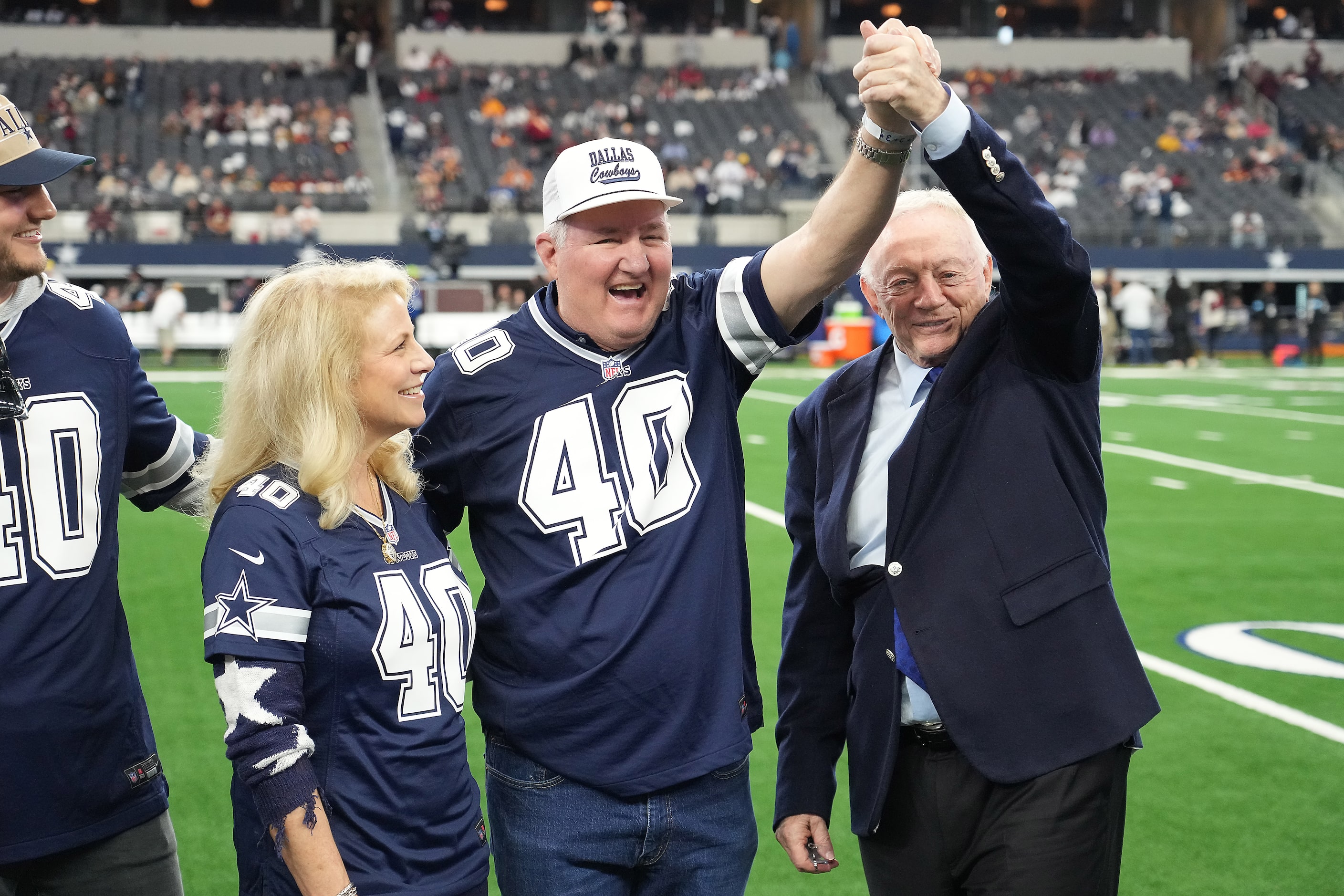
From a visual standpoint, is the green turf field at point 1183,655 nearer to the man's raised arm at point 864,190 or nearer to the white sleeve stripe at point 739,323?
the white sleeve stripe at point 739,323

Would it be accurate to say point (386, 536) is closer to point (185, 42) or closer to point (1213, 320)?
point (1213, 320)

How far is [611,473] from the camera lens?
8.33ft

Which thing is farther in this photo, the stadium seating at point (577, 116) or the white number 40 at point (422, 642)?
the stadium seating at point (577, 116)

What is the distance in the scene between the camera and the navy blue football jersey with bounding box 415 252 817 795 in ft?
8.21

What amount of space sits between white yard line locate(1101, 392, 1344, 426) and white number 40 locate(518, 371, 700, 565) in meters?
14.6

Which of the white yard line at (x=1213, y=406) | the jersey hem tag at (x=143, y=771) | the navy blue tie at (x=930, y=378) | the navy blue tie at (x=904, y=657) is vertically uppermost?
the navy blue tie at (x=930, y=378)

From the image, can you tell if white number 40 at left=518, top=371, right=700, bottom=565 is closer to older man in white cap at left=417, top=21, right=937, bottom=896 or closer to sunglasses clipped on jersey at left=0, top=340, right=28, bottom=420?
older man in white cap at left=417, top=21, right=937, bottom=896

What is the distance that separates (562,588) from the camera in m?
2.54

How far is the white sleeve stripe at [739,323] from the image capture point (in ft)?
Answer: 8.59

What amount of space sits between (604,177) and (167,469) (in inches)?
47.2

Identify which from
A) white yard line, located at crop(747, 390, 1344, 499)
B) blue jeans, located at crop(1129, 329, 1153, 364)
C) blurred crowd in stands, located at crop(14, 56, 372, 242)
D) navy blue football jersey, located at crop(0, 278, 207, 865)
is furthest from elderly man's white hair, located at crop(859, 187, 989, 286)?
blurred crowd in stands, located at crop(14, 56, 372, 242)

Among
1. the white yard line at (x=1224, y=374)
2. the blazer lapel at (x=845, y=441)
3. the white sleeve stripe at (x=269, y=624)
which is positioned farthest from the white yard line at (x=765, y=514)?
the white yard line at (x=1224, y=374)

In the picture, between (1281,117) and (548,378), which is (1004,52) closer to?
(1281,117)

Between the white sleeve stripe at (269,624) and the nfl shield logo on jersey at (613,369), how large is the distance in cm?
73
